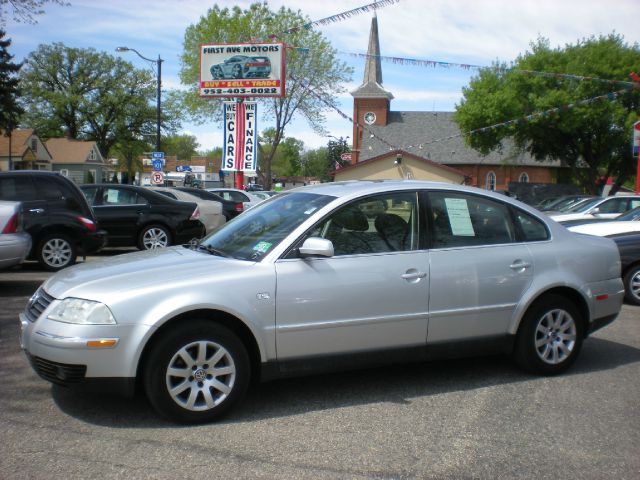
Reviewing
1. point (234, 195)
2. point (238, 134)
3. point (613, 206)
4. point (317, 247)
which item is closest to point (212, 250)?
point (317, 247)

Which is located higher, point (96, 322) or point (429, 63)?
point (429, 63)

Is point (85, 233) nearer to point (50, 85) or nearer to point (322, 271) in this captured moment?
point (322, 271)

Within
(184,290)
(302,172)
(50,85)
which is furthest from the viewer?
(302,172)

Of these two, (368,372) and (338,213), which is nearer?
(338,213)

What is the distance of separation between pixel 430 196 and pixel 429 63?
16317 millimetres

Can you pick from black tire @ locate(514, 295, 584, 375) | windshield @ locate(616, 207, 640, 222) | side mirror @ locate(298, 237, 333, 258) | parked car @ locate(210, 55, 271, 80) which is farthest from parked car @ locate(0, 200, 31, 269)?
parked car @ locate(210, 55, 271, 80)

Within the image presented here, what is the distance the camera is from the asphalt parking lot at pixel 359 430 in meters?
3.67

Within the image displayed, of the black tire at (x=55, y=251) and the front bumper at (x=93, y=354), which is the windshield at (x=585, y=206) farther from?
the front bumper at (x=93, y=354)

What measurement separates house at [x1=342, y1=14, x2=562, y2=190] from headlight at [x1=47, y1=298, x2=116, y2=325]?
5986 cm

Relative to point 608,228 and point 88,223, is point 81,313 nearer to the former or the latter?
point 88,223

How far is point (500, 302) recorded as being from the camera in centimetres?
513

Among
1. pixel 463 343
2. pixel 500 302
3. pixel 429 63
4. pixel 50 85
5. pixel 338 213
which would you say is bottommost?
pixel 463 343

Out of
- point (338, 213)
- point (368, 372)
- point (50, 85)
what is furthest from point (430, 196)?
point (50, 85)

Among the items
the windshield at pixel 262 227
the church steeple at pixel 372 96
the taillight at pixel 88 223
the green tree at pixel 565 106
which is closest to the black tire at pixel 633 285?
the windshield at pixel 262 227
